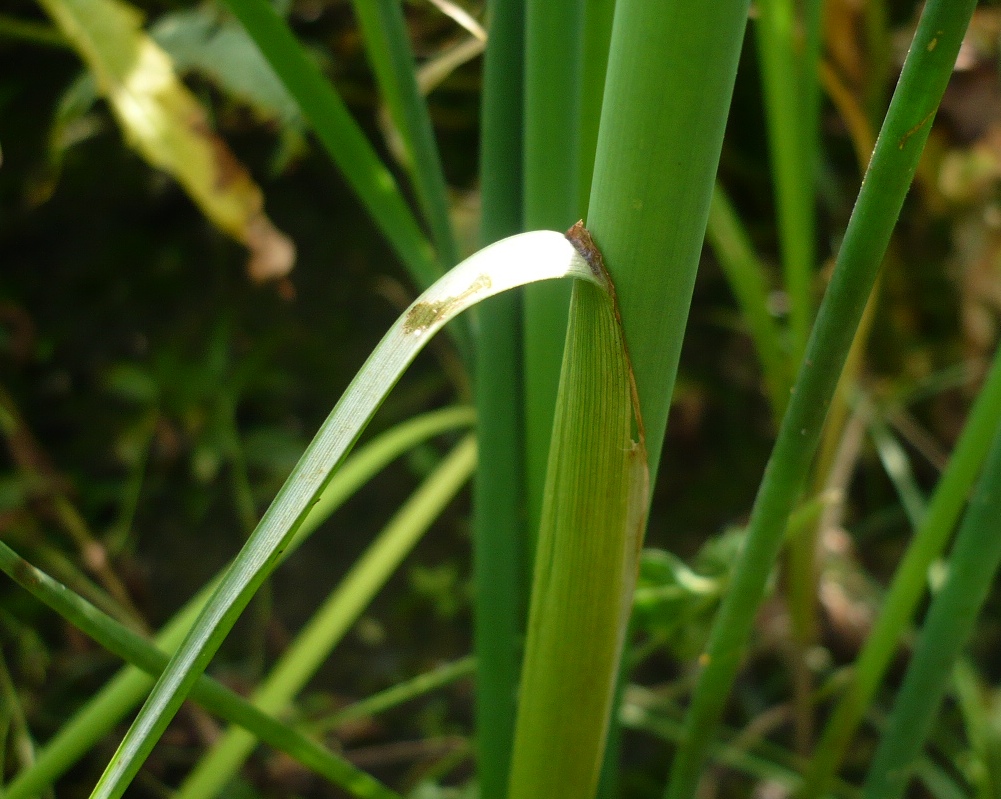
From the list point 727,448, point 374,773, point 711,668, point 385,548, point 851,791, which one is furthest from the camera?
point 727,448

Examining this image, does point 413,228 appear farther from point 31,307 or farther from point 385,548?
point 31,307

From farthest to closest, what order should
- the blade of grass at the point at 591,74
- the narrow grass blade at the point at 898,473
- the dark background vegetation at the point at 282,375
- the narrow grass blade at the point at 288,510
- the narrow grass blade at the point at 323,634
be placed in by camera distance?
the dark background vegetation at the point at 282,375 → the narrow grass blade at the point at 898,473 → the narrow grass blade at the point at 323,634 → the blade of grass at the point at 591,74 → the narrow grass blade at the point at 288,510

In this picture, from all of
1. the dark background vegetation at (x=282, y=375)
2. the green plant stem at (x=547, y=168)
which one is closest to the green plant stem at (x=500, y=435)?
the green plant stem at (x=547, y=168)

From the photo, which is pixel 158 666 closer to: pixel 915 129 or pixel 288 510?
pixel 288 510

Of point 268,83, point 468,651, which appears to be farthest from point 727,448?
point 268,83

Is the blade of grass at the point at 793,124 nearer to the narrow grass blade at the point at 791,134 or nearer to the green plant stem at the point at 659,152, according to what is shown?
the narrow grass blade at the point at 791,134

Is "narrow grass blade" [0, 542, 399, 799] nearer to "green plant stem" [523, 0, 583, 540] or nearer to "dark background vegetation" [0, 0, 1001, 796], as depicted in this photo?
"green plant stem" [523, 0, 583, 540]
